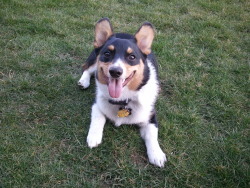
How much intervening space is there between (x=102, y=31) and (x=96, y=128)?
113cm

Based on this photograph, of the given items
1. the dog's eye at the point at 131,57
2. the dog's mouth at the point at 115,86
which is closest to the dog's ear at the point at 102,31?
the dog's eye at the point at 131,57

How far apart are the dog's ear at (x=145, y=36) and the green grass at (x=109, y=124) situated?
33.2 inches

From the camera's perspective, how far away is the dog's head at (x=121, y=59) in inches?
98.5

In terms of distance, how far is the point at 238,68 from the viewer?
13.3 feet

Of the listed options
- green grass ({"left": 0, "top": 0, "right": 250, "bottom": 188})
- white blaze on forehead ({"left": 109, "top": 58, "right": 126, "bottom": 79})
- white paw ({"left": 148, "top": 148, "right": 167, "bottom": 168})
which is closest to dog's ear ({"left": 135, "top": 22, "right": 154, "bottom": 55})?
white blaze on forehead ({"left": 109, "top": 58, "right": 126, "bottom": 79})

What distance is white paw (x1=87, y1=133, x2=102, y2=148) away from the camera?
2.66 m

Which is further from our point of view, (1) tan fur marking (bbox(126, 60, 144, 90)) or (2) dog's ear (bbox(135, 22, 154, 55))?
(2) dog's ear (bbox(135, 22, 154, 55))

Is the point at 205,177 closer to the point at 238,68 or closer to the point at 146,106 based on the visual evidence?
the point at 146,106

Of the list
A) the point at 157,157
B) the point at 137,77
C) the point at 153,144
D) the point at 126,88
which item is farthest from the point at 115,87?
the point at 157,157

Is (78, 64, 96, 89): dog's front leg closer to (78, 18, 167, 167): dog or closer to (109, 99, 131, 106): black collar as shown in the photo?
(78, 18, 167, 167): dog

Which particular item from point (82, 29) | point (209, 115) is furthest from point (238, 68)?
point (82, 29)

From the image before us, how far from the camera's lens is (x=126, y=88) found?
106 inches

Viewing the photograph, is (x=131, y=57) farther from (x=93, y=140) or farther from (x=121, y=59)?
(x=93, y=140)

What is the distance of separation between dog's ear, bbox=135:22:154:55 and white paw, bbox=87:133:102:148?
1106 millimetres
